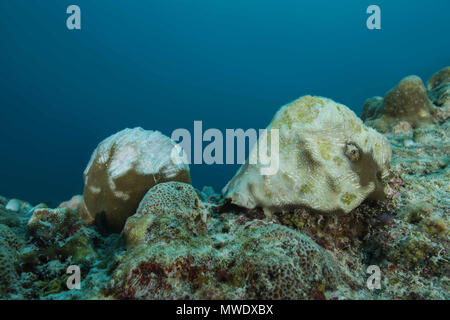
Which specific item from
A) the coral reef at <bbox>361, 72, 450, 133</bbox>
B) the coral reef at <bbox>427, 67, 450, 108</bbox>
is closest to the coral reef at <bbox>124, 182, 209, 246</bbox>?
the coral reef at <bbox>361, 72, 450, 133</bbox>

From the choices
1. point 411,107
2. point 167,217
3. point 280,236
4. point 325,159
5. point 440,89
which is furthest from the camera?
point 440,89

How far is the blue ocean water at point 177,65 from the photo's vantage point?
8750 centimetres

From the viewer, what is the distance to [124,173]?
3.87m

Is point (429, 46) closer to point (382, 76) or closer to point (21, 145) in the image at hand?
point (382, 76)

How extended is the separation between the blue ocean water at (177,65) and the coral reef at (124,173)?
6253 cm

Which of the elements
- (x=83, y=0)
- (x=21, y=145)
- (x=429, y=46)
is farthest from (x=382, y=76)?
(x=21, y=145)

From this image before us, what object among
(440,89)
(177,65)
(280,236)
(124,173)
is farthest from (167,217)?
(177,65)

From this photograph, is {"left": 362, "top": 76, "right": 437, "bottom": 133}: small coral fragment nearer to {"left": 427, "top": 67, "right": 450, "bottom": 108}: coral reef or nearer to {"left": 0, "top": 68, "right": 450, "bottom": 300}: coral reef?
Answer: {"left": 427, "top": 67, "right": 450, "bottom": 108}: coral reef

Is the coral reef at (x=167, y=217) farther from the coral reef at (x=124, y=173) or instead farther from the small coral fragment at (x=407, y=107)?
the small coral fragment at (x=407, y=107)

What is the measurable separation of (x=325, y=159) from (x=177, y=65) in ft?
601

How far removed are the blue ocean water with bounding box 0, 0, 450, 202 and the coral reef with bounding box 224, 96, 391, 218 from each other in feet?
209

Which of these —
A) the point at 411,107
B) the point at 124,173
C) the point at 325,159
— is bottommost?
the point at 124,173

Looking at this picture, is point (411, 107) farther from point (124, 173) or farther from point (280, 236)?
point (124, 173)
